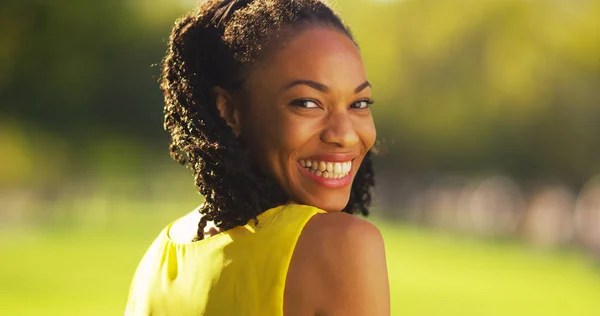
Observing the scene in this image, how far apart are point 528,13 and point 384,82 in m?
7.82

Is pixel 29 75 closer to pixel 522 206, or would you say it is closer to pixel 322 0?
pixel 522 206

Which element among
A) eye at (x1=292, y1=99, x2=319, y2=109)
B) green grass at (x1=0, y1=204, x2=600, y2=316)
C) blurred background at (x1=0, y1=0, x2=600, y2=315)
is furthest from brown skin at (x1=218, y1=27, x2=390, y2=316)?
green grass at (x1=0, y1=204, x2=600, y2=316)

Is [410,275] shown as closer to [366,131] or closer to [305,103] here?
[366,131]

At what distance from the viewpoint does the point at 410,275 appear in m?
21.9

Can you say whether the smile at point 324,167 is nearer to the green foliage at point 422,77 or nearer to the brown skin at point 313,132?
the brown skin at point 313,132

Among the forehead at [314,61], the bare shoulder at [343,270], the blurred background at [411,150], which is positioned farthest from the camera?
the blurred background at [411,150]

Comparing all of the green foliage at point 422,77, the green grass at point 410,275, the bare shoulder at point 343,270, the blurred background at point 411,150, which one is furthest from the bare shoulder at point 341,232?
the green foliage at point 422,77

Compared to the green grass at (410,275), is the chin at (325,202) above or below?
above

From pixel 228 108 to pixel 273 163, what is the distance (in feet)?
0.80

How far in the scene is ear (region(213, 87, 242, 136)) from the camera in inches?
113

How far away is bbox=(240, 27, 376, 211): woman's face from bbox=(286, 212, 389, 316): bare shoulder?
25 centimetres

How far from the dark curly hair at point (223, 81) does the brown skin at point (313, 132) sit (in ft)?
0.14

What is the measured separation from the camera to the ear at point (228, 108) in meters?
2.88

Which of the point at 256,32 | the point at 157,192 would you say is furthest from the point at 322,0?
the point at 157,192
